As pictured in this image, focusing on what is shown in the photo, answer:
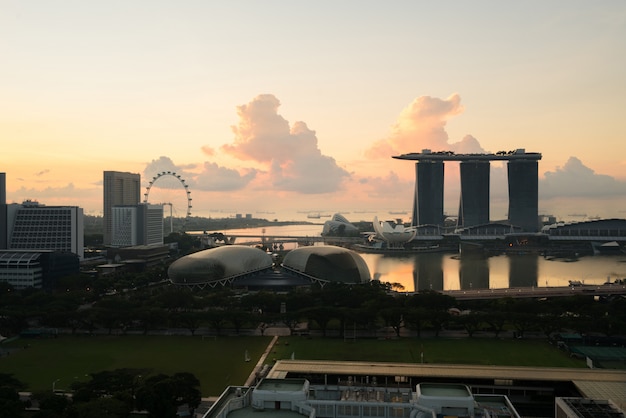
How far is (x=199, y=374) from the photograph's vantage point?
24484 mm

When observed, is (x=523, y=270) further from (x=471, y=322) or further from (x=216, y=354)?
(x=216, y=354)

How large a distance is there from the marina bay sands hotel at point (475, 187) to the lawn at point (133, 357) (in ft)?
325

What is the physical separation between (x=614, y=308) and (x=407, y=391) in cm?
2752

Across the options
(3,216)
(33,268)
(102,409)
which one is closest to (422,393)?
(102,409)

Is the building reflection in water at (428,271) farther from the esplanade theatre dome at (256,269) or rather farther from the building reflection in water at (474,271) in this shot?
the esplanade theatre dome at (256,269)

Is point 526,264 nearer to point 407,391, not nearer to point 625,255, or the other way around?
point 625,255

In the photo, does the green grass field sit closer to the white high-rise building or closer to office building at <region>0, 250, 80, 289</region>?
office building at <region>0, 250, 80, 289</region>

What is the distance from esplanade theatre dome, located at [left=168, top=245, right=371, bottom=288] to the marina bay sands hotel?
252ft

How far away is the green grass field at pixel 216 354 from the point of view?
2481 cm

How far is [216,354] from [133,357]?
3.83 meters

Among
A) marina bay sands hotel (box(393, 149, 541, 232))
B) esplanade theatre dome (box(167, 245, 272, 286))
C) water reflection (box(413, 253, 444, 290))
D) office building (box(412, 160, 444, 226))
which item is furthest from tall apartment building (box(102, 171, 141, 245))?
office building (box(412, 160, 444, 226))

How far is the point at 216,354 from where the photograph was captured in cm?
2788

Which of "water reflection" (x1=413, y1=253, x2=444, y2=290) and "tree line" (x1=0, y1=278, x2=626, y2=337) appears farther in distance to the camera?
"water reflection" (x1=413, y1=253, x2=444, y2=290)

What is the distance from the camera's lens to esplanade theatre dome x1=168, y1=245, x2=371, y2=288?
49594 mm
